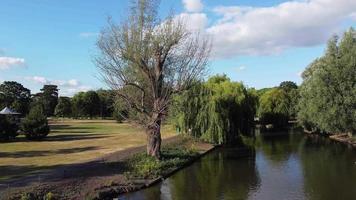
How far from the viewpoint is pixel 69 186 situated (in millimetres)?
23672

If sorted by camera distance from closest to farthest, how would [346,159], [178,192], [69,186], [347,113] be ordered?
[69,186]
[178,192]
[346,159]
[347,113]

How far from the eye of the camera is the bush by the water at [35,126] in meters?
52.9

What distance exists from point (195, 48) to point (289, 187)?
46.9 ft

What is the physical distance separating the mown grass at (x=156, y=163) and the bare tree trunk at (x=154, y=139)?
58 centimetres

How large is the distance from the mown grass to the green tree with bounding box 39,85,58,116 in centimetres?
10681

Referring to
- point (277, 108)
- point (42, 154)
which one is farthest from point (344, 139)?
point (42, 154)

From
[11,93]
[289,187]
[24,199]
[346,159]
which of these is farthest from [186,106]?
[11,93]

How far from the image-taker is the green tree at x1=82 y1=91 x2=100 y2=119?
5172 inches

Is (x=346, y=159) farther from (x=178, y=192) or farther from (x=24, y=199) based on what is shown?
(x=24, y=199)

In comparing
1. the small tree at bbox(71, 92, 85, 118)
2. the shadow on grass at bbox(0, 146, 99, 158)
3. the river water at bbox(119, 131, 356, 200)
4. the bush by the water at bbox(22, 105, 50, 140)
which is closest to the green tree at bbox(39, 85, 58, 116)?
the small tree at bbox(71, 92, 85, 118)

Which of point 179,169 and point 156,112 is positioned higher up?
point 156,112

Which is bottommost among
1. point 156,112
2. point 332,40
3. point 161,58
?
point 156,112

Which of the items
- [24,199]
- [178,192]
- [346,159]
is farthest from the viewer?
[346,159]

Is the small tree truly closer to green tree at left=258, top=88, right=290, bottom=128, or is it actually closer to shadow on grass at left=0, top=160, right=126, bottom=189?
green tree at left=258, top=88, right=290, bottom=128
